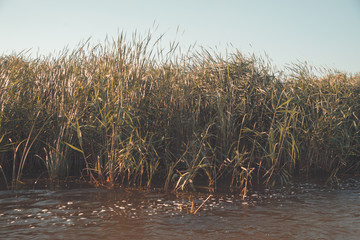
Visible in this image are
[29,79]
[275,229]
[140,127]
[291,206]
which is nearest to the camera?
[275,229]

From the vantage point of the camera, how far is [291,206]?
5.08 metres

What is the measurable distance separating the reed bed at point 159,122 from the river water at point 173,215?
43 cm

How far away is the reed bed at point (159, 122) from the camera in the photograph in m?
5.89

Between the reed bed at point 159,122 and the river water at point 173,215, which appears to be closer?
the river water at point 173,215

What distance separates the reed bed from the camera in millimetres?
5891

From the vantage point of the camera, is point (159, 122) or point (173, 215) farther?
point (159, 122)

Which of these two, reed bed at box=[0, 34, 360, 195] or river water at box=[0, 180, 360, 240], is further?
reed bed at box=[0, 34, 360, 195]

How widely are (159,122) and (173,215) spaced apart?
221 cm

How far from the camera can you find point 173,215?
4.55 meters

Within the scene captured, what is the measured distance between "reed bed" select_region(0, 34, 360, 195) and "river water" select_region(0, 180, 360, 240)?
1.40ft

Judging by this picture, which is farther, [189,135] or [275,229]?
[189,135]

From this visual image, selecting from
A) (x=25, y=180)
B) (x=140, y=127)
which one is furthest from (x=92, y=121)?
(x=25, y=180)

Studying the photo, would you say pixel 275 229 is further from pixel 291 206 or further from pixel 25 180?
pixel 25 180

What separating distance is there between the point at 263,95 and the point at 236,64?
0.84m
